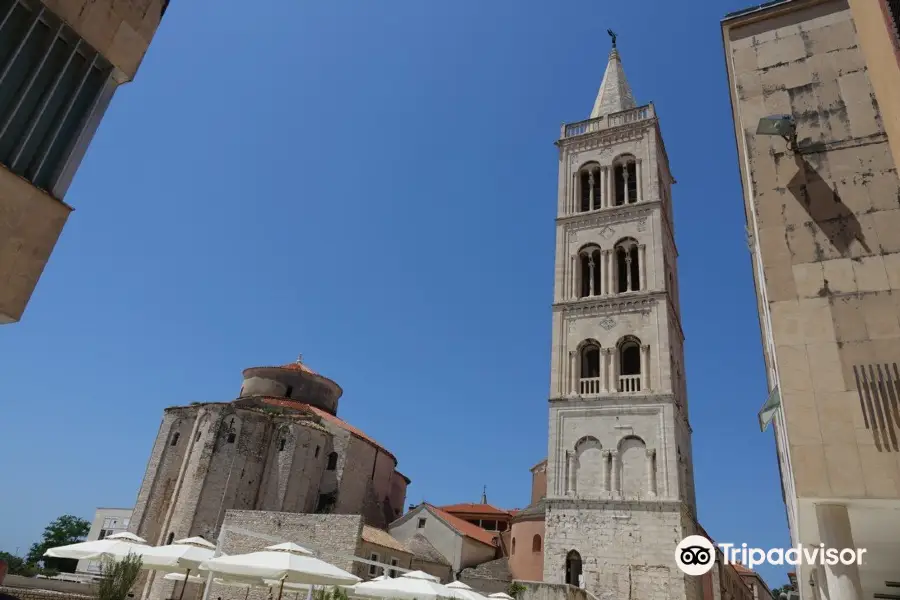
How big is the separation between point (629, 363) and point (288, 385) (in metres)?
22.7

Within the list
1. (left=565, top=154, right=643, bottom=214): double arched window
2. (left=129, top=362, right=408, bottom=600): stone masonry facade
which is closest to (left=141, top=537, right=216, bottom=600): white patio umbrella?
(left=129, top=362, right=408, bottom=600): stone masonry facade

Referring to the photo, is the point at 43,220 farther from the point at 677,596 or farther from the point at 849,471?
the point at 677,596

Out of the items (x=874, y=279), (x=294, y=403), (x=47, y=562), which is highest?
(x=294, y=403)

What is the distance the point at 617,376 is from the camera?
80.3 feet

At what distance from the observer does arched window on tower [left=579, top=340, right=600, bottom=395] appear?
2492 cm

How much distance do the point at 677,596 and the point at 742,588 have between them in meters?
21.9

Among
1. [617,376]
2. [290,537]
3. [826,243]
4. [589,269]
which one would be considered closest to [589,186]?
[589,269]

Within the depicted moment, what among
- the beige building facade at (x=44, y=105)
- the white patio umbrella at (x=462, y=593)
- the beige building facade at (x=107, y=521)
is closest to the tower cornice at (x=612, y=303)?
the white patio umbrella at (x=462, y=593)

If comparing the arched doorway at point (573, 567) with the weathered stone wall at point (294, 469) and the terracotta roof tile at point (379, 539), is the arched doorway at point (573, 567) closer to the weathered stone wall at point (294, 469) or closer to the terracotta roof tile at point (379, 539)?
the terracotta roof tile at point (379, 539)

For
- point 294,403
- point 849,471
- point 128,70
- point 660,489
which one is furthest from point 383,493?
point 128,70

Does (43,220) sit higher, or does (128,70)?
(128,70)

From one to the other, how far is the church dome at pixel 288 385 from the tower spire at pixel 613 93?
24.5 m

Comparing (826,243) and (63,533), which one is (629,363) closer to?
(826,243)

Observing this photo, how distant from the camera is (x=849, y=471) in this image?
8.09 meters
